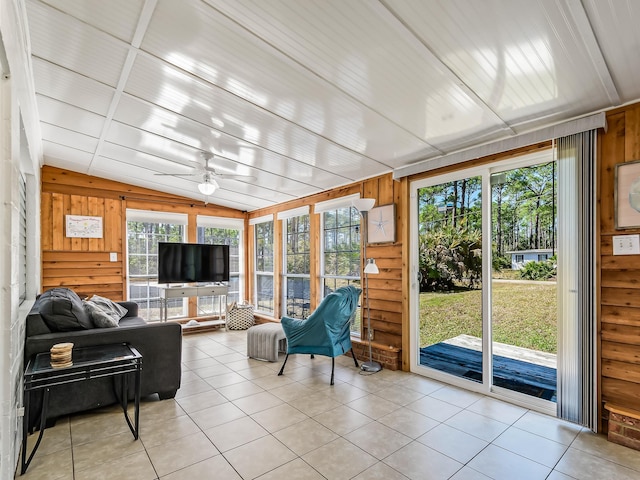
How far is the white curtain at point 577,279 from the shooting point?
8.00ft

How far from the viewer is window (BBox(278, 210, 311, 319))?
5492 mm

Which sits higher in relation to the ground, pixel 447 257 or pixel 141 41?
pixel 141 41

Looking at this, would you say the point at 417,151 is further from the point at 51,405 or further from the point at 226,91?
the point at 51,405

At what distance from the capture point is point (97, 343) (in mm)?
2746

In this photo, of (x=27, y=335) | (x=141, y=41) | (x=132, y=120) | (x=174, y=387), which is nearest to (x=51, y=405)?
(x=27, y=335)

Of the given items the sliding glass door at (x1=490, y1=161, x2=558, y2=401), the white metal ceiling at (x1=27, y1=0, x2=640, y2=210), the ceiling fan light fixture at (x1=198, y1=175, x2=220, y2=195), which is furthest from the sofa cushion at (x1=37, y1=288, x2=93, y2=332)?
the sliding glass door at (x1=490, y1=161, x2=558, y2=401)

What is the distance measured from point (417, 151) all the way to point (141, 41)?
246 cm

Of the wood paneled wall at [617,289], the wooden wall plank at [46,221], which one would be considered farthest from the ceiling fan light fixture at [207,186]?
the wood paneled wall at [617,289]

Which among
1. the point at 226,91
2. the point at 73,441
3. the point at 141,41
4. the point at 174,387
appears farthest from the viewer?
the point at 174,387

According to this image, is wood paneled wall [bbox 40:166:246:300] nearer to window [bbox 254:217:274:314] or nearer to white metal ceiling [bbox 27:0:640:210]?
white metal ceiling [bbox 27:0:640:210]

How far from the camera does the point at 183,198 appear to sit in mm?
6047

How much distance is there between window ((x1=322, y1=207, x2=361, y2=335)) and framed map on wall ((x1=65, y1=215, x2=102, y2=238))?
344 cm

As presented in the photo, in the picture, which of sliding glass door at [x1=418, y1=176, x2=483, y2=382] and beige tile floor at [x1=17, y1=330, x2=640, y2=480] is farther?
sliding glass door at [x1=418, y1=176, x2=483, y2=382]

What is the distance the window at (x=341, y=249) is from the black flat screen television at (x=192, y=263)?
1.96 m
